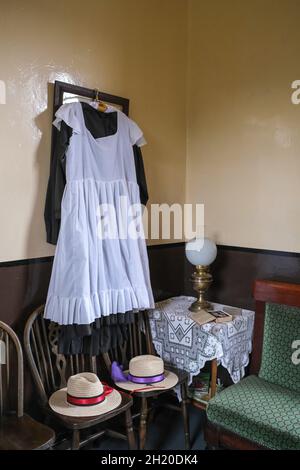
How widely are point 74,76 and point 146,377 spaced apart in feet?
5.09

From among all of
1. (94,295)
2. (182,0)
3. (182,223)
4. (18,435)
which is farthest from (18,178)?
(182,0)

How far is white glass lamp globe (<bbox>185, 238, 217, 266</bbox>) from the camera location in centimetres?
234

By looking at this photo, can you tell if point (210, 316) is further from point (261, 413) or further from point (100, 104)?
point (100, 104)

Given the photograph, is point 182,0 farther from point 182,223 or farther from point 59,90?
point 182,223

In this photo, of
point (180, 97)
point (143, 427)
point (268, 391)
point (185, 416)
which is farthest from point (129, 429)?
point (180, 97)

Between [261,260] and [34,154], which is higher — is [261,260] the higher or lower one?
the lower one

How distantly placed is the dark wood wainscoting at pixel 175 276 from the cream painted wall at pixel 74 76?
0.34 ft

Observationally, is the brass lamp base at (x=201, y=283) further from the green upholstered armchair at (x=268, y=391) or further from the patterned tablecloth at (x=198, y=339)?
the green upholstered armchair at (x=268, y=391)

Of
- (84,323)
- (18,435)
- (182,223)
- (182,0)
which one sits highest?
(182,0)

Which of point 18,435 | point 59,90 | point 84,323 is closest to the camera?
point 18,435

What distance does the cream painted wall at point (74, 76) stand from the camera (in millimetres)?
1824

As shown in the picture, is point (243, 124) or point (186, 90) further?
point (186, 90)

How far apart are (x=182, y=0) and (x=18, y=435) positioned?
2.68 metres

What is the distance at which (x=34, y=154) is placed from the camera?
1.92 m
